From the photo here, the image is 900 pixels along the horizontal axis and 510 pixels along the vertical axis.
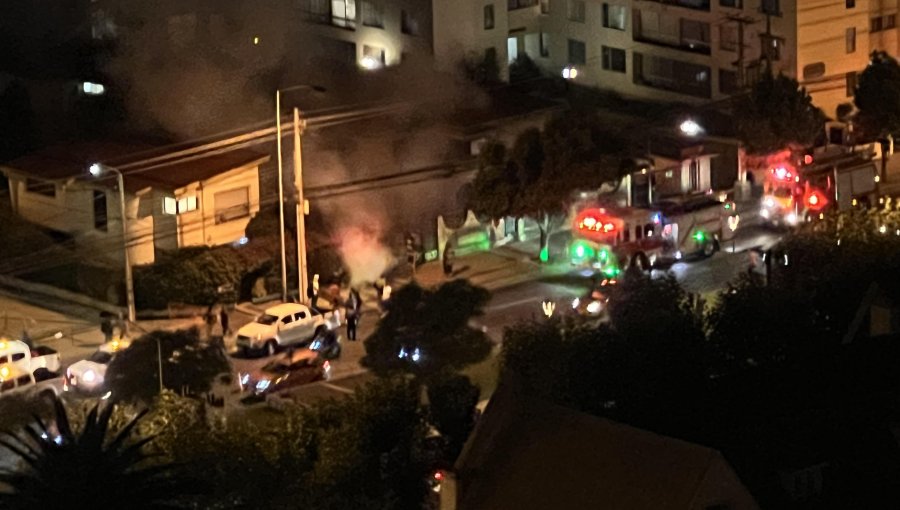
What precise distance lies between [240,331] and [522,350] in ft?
11.1

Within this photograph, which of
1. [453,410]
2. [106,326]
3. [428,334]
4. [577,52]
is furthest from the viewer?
[577,52]

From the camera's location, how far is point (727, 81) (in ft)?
74.2

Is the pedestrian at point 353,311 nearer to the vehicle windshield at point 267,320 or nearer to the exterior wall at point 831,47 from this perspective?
the vehicle windshield at point 267,320

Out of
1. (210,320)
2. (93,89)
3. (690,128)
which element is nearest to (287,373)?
(210,320)

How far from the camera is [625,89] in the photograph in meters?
23.3

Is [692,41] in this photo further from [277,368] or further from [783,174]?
[277,368]

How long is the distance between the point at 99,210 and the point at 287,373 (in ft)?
13.9

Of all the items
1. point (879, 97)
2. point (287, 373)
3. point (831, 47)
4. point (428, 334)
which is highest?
point (831, 47)

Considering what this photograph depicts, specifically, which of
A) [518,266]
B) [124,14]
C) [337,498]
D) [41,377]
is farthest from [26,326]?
[124,14]

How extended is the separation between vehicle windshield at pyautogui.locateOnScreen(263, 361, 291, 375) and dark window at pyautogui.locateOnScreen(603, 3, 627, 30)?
8720mm

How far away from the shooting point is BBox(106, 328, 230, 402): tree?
13.9m

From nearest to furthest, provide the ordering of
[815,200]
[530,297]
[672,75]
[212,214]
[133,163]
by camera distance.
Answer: [530,297], [212,214], [133,163], [815,200], [672,75]

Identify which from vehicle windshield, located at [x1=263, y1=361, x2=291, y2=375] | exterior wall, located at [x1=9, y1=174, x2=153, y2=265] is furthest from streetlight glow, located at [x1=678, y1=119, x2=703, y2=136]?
vehicle windshield, located at [x1=263, y1=361, x2=291, y2=375]

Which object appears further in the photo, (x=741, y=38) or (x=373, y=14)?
(x=373, y=14)
